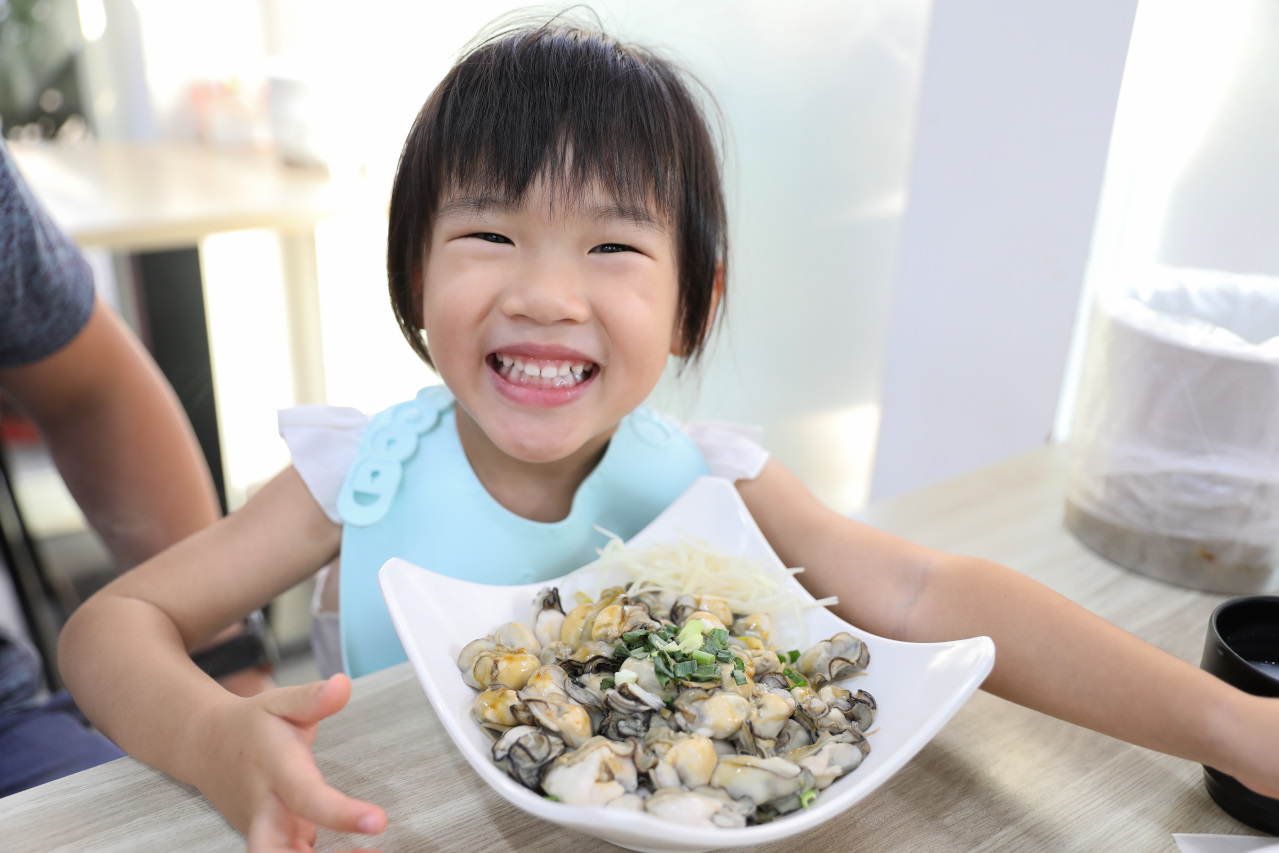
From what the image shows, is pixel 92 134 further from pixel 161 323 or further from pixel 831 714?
pixel 831 714

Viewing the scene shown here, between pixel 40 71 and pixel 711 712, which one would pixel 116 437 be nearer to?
pixel 711 712

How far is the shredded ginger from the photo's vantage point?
0.65 metres

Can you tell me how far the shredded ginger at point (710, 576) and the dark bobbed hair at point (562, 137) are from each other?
0.78 ft

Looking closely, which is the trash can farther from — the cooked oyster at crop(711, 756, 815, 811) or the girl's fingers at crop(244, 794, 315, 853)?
the girl's fingers at crop(244, 794, 315, 853)

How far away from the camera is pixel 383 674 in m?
0.66

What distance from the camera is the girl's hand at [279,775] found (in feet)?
1.38

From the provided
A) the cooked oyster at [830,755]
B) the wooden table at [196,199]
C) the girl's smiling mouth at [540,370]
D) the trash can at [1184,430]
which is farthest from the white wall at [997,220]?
the wooden table at [196,199]

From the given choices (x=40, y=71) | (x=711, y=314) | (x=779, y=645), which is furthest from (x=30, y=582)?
(x=40, y=71)

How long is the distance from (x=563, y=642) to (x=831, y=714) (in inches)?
7.3

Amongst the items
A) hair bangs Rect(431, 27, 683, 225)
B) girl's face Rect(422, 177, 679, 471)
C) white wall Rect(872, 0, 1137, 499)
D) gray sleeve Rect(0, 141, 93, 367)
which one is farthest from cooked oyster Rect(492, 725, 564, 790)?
white wall Rect(872, 0, 1137, 499)

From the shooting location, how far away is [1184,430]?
81 cm

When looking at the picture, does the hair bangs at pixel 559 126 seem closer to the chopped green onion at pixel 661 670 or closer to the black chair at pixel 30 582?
the chopped green onion at pixel 661 670

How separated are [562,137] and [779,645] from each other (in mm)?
414

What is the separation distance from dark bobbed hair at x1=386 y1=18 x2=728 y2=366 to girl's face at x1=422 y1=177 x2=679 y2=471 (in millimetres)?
18
